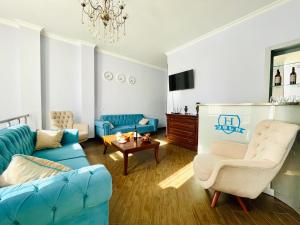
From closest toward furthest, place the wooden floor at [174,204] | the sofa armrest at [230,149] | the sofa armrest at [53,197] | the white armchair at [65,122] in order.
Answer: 1. the sofa armrest at [53,197]
2. the wooden floor at [174,204]
3. the sofa armrest at [230,149]
4. the white armchair at [65,122]

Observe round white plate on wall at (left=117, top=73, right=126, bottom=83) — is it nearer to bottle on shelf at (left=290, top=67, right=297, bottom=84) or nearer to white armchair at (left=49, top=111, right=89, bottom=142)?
white armchair at (left=49, top=111, right=89, bottom=142)

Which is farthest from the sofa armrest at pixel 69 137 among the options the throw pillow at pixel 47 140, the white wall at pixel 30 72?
the white wall at pixel 30 72

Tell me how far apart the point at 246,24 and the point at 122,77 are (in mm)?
3848

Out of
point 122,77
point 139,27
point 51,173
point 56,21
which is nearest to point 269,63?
point 139,27

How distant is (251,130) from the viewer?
6.58ft

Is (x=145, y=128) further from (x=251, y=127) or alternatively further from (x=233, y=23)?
(x=233, y=23)

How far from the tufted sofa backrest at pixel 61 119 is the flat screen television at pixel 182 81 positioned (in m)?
3.16

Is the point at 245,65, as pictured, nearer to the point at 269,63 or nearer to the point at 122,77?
the point at 269,63

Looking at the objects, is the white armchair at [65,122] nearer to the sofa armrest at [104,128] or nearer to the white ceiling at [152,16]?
the sofa armrest at [104,128]

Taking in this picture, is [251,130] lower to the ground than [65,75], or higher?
lower

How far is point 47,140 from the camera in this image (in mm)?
2268

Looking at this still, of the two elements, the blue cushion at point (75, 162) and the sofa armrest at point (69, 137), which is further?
the sofa armrest at point (69, 137)

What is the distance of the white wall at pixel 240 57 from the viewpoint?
2.52 m

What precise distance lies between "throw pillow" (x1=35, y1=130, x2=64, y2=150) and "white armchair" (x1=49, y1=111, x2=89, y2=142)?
4.31ft
